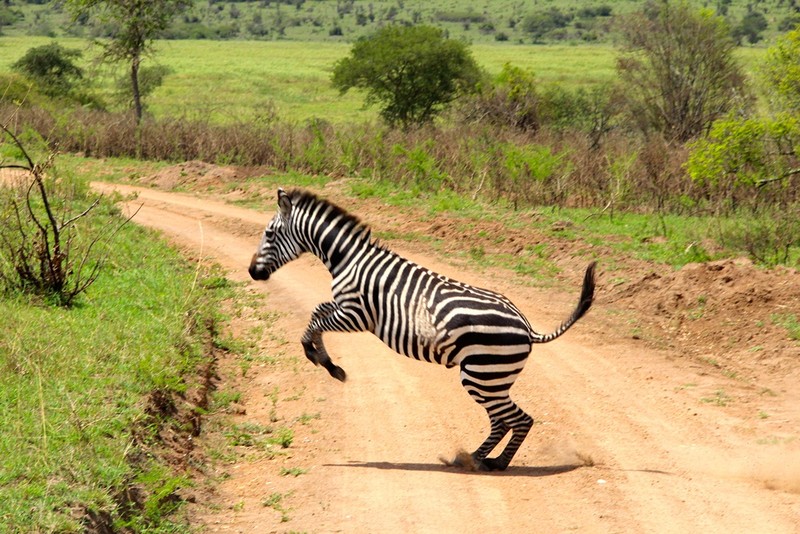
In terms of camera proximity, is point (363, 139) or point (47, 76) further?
point (47, 76)

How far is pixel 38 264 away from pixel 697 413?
23.3ft

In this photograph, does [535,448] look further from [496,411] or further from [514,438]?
[496,411]

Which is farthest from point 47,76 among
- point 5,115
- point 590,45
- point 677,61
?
point 590,45

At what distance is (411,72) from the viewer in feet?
111

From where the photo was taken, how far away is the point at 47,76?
39.1 meters

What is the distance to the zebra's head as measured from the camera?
8.84 metres

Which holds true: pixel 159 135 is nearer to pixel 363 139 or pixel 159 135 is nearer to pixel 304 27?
pixel 363 139

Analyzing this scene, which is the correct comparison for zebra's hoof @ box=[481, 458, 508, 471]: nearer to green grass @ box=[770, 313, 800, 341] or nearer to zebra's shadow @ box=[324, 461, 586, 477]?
zebra's shadow @ box=[324, 461, 586, 477]

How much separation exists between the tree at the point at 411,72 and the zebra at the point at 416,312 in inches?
995

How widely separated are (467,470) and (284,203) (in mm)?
2903

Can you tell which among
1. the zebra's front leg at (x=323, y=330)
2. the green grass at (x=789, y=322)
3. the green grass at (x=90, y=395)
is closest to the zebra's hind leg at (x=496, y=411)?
the zebra's front leg at (x=323, y=330)

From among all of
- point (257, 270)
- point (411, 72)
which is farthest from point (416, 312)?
point (411, 72)

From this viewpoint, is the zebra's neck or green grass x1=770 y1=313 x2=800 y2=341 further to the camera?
green grass x1=770 y1=313 x2=800 y2=341

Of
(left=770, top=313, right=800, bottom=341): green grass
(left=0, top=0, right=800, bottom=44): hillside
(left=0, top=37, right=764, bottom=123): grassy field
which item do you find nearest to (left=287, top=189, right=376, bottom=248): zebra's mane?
(left=770, top=313, right=800, bottom=341): green grass
